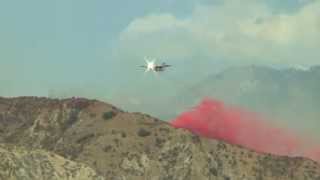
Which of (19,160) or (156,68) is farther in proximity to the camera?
(19,160)

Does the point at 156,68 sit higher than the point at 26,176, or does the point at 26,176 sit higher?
the point at 156,68

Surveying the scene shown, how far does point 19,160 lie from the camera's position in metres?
199

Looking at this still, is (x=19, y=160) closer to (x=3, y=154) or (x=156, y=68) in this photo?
(x=3, y=154)

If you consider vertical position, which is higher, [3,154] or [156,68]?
[156,68]

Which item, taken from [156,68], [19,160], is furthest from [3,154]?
[156,68]

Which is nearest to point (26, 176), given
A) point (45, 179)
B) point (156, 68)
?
point (45, 179)

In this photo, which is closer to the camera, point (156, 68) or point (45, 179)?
point (156, 68)

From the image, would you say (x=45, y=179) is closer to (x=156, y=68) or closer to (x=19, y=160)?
(x=19, y=160)

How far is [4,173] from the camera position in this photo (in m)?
188

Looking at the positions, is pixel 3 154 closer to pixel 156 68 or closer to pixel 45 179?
pixel 45 179

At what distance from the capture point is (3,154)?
196375 millimetres

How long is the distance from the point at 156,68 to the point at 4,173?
42599 millimetres

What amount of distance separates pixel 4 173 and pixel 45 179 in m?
13.6

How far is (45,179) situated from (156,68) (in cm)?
4003
